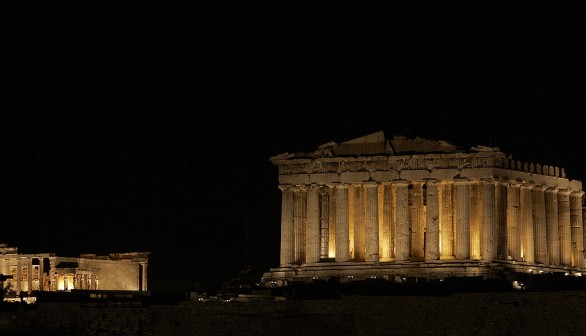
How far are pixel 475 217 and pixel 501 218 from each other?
129cm

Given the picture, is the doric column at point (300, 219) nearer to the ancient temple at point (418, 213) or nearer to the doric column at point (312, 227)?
the ancient temple at point (418, 213)

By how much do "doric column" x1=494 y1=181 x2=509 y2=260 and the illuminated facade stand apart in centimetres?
3039

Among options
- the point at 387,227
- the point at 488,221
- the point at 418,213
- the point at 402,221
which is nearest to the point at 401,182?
the point at 418,213

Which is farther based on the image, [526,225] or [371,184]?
[526,225]

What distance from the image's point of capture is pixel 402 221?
8094cm

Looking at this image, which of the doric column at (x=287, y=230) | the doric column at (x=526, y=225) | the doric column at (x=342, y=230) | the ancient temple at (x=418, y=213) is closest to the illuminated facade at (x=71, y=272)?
the doric column at (x=287, y=230)

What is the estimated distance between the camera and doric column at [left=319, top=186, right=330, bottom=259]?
8325 centimetres

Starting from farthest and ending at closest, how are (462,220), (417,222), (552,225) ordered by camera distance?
(552,225) < (417,222) < (462,220)

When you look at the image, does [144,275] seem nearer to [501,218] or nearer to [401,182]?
[401,182]

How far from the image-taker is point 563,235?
8431 centimetres

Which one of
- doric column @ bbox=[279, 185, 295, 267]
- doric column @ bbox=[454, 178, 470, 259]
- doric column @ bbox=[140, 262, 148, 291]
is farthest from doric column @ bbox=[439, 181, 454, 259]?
doric column @ bbox=[140, 262, 148, 291]

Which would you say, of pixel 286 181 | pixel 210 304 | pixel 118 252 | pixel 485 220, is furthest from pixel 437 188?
pixel 118 252

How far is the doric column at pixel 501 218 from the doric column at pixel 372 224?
19.7 feet

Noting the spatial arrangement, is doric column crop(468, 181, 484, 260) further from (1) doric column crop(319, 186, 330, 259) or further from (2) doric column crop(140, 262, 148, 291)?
(2) doric column crop(140, 262, 148, 291)
